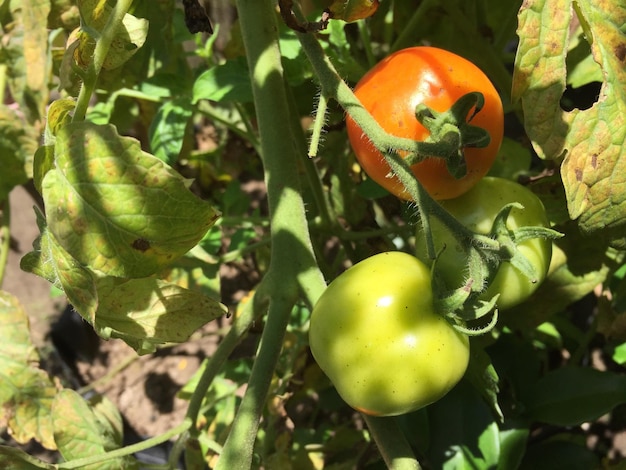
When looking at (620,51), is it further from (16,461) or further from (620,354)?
(16,461)

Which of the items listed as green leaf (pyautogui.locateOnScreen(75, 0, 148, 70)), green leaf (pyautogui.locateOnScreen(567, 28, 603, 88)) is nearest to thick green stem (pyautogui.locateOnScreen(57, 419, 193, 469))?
green leaf (pyautogui.locateOnScreen(75, 0, 148, 70))

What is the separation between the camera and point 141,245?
58cm

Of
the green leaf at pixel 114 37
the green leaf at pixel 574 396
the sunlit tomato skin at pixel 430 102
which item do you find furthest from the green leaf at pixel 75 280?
the green leaf at pixel 574 396

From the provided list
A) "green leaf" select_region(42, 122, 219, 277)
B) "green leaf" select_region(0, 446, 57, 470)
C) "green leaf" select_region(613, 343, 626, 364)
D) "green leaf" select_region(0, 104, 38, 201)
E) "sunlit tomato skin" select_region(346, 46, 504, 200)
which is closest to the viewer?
"green leaf" select_region(42, 122, 219, 277)

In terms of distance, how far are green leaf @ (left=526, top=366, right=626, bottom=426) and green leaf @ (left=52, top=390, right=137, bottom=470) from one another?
28.5 inches

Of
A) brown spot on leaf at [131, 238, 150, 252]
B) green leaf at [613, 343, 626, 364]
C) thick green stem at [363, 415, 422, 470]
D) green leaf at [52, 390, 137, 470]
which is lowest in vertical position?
green leaf at [613, 343, 626, 364]

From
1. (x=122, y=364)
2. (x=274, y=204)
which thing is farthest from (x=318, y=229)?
(x=122, y=364)

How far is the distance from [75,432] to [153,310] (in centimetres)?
37

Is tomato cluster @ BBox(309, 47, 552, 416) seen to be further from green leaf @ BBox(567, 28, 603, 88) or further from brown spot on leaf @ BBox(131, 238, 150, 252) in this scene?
green leaf @ BBox(567, 28, 603, 88)

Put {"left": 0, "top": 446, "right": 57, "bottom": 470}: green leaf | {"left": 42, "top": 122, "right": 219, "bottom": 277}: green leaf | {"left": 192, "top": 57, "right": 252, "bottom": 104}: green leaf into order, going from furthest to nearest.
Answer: {"left": 192, "top": 57, "right": 252, "bottom": 104}: green leaf, {"left": 0, "top": 446, "right": 57, "bottom": 470}: green leaf, {"left": 42, "top": 122, "right": 219, "bottom": 277}: green leaf

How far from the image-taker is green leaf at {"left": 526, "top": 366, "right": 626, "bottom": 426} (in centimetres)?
96

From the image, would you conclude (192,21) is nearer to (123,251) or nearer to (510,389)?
(123,251)

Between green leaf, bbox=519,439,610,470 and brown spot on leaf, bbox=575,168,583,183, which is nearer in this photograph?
brown spot on leaf, bbox=575,168,583,183

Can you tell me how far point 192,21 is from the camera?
82 cm
